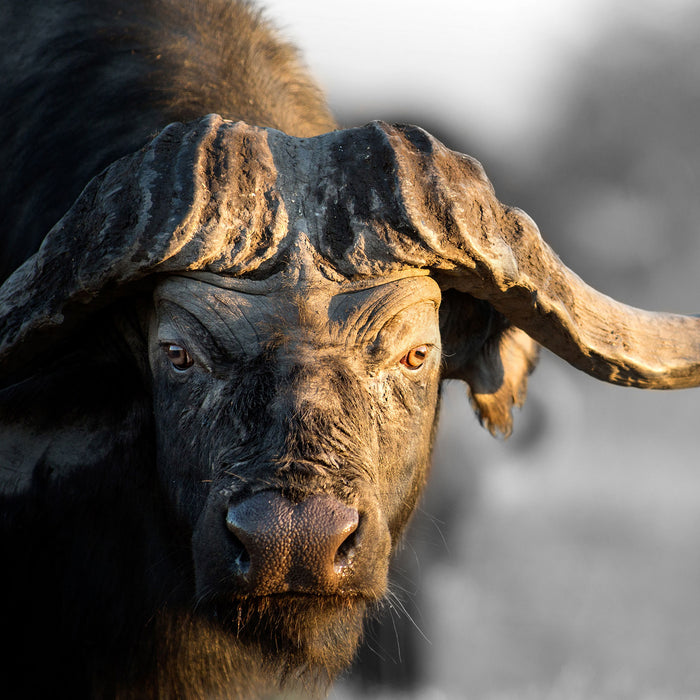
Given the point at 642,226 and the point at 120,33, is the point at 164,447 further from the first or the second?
the point at 642,226

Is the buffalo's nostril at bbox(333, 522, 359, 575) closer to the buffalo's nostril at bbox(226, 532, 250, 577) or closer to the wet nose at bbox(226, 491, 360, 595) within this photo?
the wet nose at bbox(226, 491, 360, 595)

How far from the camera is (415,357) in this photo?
3.43 metres

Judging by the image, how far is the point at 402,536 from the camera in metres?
4.00

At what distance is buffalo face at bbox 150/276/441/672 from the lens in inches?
113

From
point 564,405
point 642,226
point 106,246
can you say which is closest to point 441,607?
point 564,405

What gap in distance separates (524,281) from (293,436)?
3.20ft

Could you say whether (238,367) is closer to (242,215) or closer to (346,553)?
(242,215)

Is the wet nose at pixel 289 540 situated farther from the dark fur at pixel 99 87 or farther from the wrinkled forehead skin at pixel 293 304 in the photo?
the dark fur at pixel 99 87

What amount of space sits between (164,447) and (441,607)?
5411mm

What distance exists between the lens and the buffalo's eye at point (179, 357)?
3.35 metres

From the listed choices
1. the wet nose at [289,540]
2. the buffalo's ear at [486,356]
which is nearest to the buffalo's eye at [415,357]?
the buffalo's ear at [486,356]

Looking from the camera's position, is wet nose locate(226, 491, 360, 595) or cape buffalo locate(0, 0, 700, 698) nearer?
wet nose locate(226, 491, 360, 595)

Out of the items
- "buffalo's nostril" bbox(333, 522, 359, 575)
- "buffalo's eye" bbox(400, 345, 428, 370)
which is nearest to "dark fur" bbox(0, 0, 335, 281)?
"buffalo's eye" bbox(400, 345, 428, 370)

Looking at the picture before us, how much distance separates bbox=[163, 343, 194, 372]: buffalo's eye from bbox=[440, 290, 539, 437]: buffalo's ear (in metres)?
1.00
